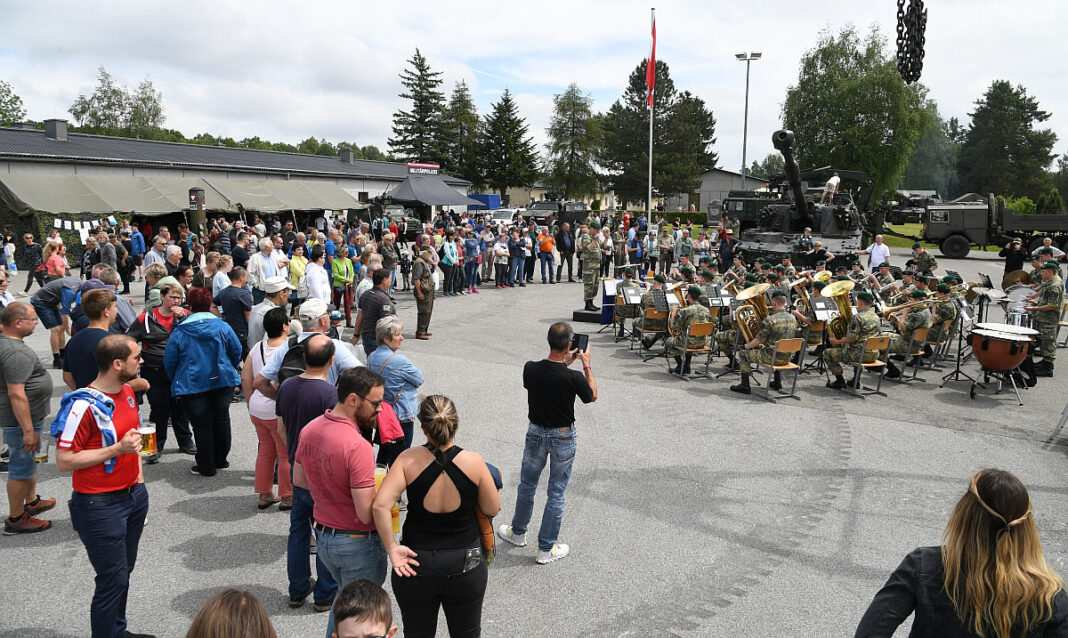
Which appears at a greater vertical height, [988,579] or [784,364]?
[988,579]

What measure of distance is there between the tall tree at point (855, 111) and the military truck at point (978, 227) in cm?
1524

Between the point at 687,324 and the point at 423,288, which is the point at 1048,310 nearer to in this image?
the point at 687,324

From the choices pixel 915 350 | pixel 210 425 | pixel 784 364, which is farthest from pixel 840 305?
pixel 210 425

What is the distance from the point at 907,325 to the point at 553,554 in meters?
7.81

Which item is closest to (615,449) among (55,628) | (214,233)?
(55,628)

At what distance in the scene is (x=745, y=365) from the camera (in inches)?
384

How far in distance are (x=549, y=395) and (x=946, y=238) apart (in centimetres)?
2960

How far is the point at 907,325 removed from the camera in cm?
1041

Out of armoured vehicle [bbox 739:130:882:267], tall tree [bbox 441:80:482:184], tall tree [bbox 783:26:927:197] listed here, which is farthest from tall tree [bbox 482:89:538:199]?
armoured vehicle [bbox 739:130:882:267]

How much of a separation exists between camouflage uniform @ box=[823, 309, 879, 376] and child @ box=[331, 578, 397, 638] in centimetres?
889

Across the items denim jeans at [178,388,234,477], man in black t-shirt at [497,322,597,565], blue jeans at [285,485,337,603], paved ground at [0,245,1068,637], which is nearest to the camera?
blue jeans at [285,485,337,603]

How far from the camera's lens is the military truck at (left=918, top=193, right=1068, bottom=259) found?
1099 inches

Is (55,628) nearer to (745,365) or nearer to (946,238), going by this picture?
(745,365)

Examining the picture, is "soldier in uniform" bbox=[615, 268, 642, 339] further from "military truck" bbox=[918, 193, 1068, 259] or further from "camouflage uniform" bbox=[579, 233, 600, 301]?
"military truck" bbox=[918, 193, 1068, 259]
